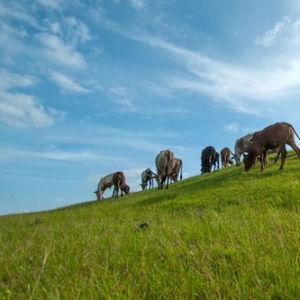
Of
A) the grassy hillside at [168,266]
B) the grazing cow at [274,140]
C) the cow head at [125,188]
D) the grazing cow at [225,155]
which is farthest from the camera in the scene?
the grazing cow at [225,155]

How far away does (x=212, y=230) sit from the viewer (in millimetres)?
7289

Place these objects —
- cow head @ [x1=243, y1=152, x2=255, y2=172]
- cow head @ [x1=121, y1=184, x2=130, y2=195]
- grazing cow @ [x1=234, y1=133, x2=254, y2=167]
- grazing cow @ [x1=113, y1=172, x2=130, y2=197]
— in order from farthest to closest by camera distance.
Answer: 1. cow head @ [x1=121, y1=184, x2=130, y2=195]
2. grazing cow @ [x1=113, y1=172, x2=130, y2=197]
3. grazing cow @ [x1=234, y1=133, x2=254, y2=167]
4. cow head @ [x1=243, y1=152, x2=255, y2=172]

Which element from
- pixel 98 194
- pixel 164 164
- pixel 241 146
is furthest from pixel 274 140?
pixel 98 194

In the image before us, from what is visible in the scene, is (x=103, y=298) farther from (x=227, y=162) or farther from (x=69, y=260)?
(x=227, y=162)

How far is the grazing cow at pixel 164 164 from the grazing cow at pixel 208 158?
32.1 feet

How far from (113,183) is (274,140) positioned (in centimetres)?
1856

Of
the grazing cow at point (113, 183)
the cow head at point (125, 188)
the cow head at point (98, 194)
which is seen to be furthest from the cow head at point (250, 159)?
the cow head at point (98, 194)

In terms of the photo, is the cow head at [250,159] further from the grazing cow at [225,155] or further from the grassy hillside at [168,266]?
the grazing cow at [225,155]

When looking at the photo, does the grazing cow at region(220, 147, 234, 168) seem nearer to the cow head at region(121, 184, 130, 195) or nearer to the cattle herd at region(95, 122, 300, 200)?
the cattle herd at region(95, 122, 300, 200)

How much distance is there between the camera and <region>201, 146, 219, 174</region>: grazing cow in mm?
35875

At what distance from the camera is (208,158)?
36031mm

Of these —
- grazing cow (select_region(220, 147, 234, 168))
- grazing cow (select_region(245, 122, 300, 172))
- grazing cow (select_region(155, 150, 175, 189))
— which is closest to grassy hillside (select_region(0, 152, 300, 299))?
grazing cow (select_region(245, 122, 300, 172))

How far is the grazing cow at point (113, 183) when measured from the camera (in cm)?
3559

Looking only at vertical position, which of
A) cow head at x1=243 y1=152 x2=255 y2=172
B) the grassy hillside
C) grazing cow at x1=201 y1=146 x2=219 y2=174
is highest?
grazing cow at x1=201 y1=146 x2=219 y2=174
